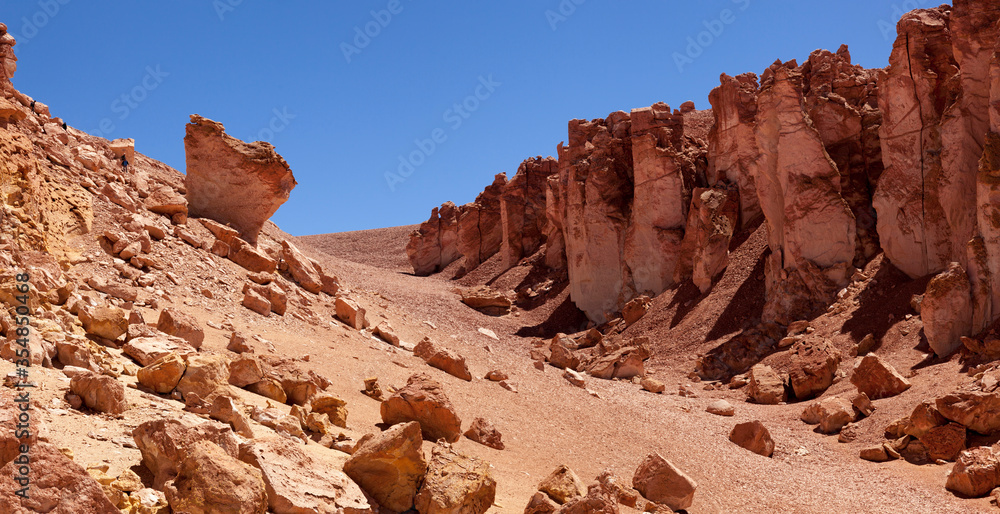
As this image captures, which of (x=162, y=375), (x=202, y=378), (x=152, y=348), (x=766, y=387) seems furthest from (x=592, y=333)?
(x=162, y=375)

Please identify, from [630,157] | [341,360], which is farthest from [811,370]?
[630,157]

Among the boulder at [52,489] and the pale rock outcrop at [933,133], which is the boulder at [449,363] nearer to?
the boulder at [52,489]

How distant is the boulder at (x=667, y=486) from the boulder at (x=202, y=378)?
426cm

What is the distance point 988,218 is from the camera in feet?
47.2

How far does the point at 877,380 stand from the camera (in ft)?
45.5

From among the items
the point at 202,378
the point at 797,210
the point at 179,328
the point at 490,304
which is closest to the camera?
the point at 202,378

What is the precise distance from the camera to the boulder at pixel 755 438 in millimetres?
12031

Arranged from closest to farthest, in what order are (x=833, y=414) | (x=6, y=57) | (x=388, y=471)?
1. (x=388, y=471)
2. (x=833, y=414)
3. (x=6, y=57)

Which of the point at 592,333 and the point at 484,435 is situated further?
the point at 592,333

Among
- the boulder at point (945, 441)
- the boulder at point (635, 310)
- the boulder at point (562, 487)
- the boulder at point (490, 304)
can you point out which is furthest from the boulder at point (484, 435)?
the boulder at point (490, 304)

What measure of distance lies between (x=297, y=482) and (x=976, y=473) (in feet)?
26.8

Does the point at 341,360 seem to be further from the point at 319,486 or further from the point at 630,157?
the point at 630,157

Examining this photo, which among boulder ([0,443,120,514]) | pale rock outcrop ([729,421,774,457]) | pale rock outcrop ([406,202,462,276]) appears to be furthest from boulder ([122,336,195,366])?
pale rock outcrop ([406,202,462,276])

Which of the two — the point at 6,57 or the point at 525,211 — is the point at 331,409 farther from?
the point at 525,211
